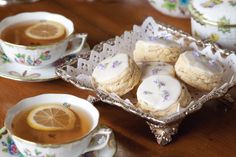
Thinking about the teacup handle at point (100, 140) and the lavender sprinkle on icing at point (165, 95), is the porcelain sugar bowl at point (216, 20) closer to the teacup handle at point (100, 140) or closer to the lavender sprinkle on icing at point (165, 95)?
the lavender sprinkle on icing at point (165, 95)

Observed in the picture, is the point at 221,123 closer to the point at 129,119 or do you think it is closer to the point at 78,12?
the point at 129,119

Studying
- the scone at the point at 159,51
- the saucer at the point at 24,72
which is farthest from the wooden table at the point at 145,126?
the scone at the point at 159,51

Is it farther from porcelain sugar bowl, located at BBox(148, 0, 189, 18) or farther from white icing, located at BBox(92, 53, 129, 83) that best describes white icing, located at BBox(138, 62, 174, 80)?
porcelain sugar bowl, located at BBox(148, 0, 189, 18)

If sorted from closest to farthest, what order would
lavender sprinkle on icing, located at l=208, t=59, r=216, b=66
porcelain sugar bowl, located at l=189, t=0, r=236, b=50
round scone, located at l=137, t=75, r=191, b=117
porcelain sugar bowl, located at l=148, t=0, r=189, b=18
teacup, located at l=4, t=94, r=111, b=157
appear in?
teacup, located at l=4, t=94, r=111, b=157
round scone, located at l=137, t=75, r=191, b=117
lavender sprinkle on icing, located at l=208, t=59, r=216, b=66
porcelain sugar bowl, located at l=189, t=0, r=236, b=50
porcelain sugar bowl, located at l=148, t=0, r=189, b=18

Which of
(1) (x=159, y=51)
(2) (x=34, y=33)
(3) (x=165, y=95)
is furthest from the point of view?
(2) (x=34, y=33)

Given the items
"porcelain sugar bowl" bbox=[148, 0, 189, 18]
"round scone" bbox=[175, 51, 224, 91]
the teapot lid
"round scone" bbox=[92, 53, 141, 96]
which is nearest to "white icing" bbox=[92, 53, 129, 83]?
"round scone" bbox=[92, 53, 141, 96]

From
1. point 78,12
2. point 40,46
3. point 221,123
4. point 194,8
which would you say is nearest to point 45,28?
point 40,46

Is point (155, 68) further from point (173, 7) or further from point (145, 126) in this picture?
point (173, 7)

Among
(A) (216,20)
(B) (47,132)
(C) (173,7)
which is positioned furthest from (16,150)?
(C) (173,7)
